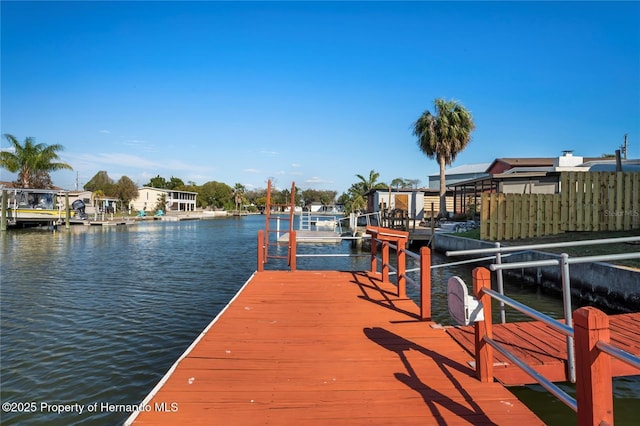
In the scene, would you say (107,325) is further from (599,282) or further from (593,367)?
(599,282)

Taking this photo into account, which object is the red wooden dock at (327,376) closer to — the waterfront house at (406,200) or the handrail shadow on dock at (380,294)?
the handrail shadow on dock at (380,294)

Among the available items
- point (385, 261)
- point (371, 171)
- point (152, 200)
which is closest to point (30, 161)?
point (152, 200)

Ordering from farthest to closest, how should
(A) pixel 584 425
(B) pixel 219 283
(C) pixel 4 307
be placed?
1. (B) pixel 219 283
2. (C) pixel 4 307
3. (A) pixel 584 425

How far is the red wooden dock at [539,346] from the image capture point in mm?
3789

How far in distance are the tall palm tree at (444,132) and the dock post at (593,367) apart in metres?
29.9

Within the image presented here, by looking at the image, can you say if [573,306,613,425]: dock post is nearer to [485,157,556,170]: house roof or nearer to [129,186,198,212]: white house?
[485,157,556,170]: house roof

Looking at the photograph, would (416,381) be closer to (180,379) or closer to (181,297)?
(180,379)

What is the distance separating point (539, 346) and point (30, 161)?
5962 cm

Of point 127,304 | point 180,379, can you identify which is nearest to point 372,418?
point 180,379

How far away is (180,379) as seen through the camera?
144 inches

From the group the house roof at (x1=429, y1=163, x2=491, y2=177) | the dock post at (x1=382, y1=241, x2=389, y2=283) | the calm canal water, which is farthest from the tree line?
the dock post at (x1=382, y1=241, x2=389, y2=283)

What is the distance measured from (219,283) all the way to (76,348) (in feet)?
21.2

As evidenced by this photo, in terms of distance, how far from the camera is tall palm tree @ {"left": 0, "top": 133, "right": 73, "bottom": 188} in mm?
46844


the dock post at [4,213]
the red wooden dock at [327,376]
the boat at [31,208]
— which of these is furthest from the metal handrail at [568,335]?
the boat at [31,208]
